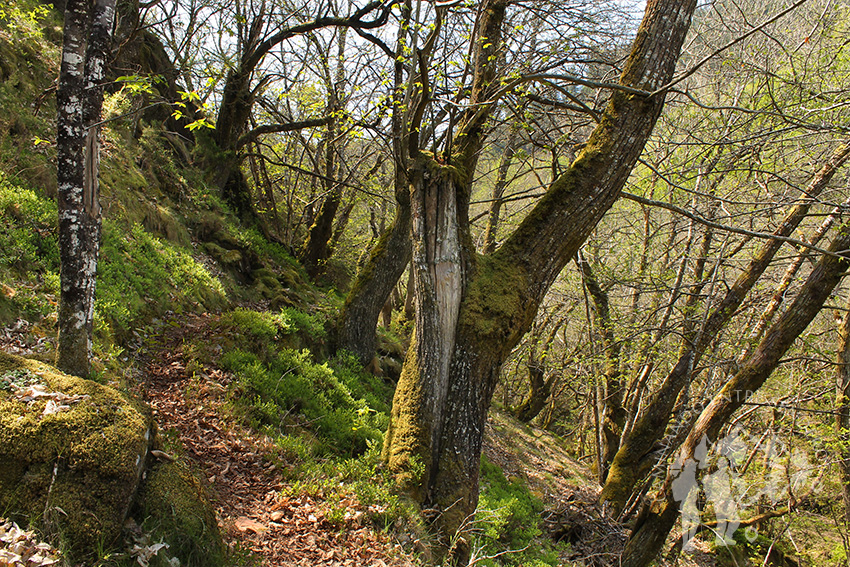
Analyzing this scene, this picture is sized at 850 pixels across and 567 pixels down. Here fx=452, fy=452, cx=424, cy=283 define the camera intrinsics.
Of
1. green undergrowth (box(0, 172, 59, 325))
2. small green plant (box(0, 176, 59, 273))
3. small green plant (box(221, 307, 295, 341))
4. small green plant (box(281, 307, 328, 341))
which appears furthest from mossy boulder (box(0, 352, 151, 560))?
small green plant (box(281, 307, 328, 341))

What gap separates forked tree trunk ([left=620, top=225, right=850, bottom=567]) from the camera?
497cm

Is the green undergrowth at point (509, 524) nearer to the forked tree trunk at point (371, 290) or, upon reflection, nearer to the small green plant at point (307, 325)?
the forked tree trunk at point (371, 290)

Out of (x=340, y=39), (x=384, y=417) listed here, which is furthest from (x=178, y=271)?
(x=340, y=39)

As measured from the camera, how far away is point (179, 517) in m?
2.93

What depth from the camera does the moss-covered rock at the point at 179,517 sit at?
2820 mm

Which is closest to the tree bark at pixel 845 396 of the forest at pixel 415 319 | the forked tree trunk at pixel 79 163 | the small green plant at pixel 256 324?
the forest at pixel 415 319

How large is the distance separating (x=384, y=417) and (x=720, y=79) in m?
7.76

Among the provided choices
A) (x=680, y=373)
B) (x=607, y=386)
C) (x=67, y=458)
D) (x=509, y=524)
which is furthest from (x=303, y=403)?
(x=607, y=386)

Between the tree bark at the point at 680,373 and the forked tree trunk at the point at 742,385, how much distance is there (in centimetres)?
66

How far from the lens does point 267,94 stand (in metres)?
11.5

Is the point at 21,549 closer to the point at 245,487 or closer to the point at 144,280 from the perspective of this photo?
the point at 245,487

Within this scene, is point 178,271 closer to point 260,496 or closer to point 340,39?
point 260,496

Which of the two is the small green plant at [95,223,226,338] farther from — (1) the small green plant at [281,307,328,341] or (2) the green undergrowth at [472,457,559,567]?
(2) the green undergrowth at [472,457,559,567]

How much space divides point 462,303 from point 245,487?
8.32ft
